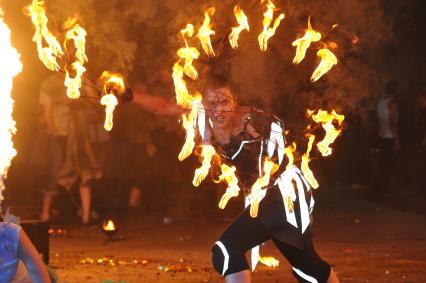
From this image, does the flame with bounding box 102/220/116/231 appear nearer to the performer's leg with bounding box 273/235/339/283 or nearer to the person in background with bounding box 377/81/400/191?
the performer's leg with bounding box 273/235/339/283

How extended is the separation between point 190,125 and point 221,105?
0.28 metres

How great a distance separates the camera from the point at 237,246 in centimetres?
600

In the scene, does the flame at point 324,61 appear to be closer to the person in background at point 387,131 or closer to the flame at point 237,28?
the flame at point 237,28

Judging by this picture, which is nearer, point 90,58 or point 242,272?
point 242,272

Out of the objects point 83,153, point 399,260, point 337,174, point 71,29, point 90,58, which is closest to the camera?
point 71,29

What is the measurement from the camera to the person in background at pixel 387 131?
14.6 meters

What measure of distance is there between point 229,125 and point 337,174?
11.6 metres

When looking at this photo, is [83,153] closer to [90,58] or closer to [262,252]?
[90,58]

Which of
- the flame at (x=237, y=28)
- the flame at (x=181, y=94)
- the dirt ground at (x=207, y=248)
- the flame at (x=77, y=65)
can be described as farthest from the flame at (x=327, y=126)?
the dirt ground at (x=207, y=248)

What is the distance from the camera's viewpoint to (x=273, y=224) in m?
6.11

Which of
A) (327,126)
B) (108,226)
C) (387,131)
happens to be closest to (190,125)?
(327,126)

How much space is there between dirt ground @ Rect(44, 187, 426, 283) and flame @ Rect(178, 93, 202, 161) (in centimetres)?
216

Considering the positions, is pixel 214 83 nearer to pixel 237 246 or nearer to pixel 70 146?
pixel 237 246

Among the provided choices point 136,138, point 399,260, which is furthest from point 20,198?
point 399,260
